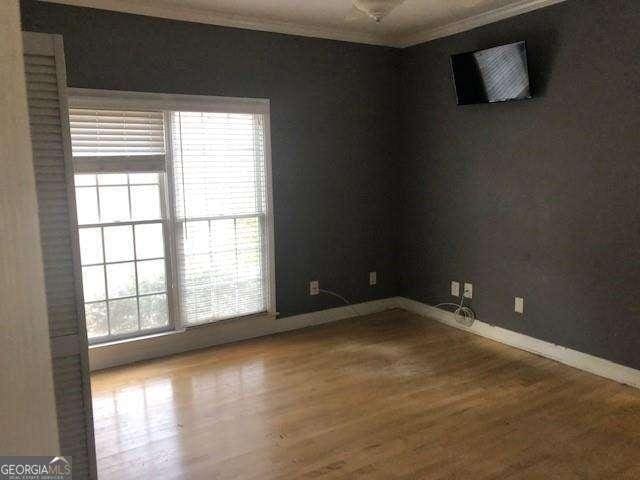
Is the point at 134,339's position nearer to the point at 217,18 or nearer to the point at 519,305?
the point at 217,18

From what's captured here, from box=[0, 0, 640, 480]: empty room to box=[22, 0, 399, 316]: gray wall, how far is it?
0.05 feet

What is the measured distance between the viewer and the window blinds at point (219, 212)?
12.5 ft

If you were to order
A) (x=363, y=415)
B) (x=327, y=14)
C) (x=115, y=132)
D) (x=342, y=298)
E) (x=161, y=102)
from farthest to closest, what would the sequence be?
(x=342, y=298) < (x=327, y=14) < (x=161, y=102) < (x=115, y=132) < (x=363, y=415)

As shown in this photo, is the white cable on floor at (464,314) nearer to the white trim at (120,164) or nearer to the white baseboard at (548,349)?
the white baseboard at (548,349)

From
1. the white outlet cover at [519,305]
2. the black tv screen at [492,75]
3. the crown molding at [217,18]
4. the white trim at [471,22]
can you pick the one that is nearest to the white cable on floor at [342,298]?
the white outlet cover at [519,305]

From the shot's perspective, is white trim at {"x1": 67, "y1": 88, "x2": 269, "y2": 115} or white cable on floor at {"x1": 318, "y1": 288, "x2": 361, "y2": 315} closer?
white trim at {"x1": 67, "y1": 88, "x2": 269, "y2": 115}

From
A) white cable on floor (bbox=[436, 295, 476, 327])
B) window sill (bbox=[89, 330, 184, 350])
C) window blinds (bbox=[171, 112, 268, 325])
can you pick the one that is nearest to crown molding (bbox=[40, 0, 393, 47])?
window blinds (bbox=[171, 112, 268, 325])

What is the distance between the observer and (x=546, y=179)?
3.62m

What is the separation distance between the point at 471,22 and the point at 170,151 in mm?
2532

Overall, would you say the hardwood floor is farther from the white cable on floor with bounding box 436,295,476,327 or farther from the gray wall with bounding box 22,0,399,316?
the gray wall with bounding box 22,0,399,316

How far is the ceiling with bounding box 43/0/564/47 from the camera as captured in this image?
11.5 ft

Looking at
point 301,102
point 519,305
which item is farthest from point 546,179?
point 301,102

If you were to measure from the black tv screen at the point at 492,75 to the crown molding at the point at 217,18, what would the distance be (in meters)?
0.98

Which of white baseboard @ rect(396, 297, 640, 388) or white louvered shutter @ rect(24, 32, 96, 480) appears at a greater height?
white louvered shutter @ rect(24, 32, 96, 480)
